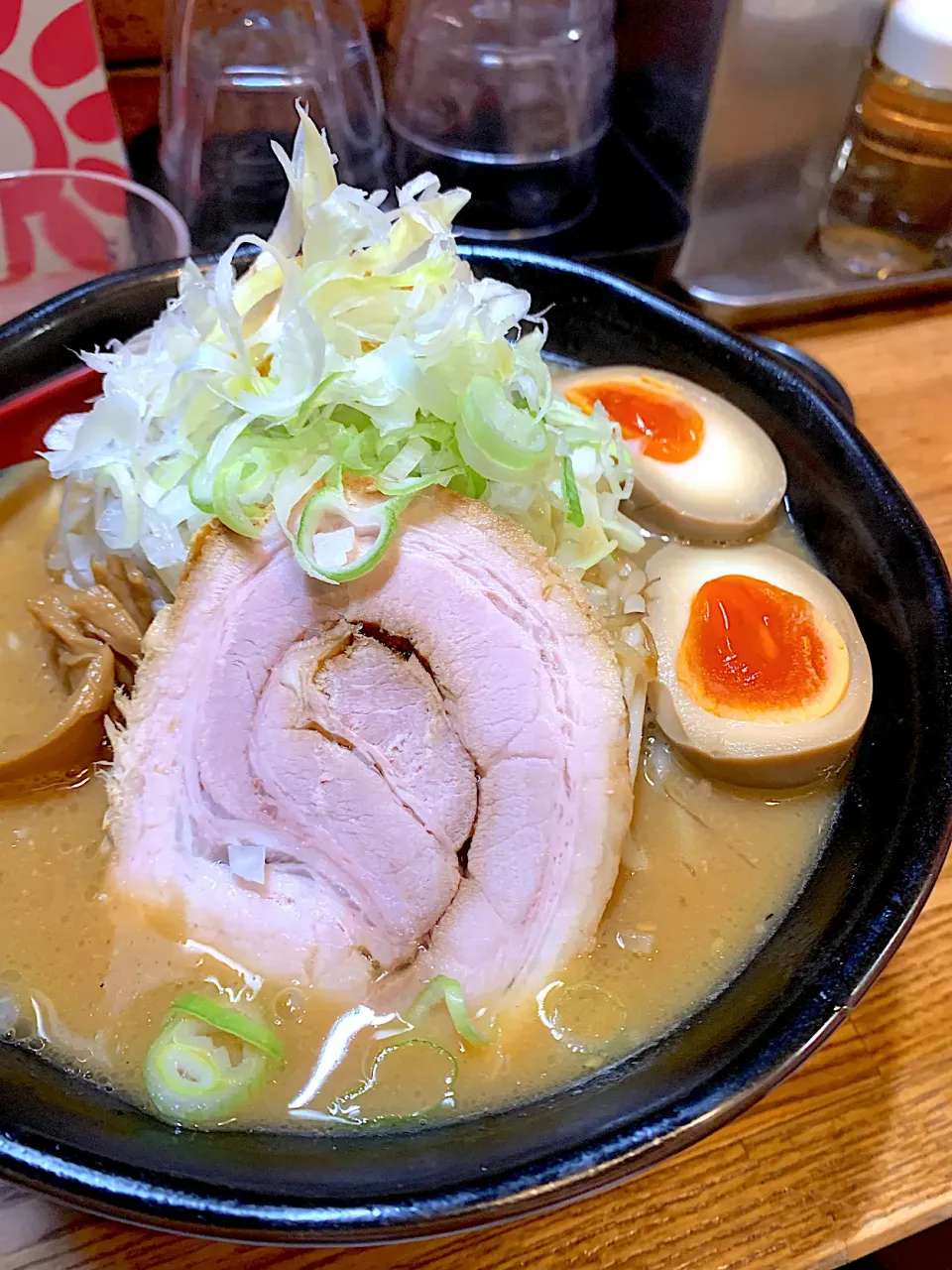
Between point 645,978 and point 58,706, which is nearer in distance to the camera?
point 645,978

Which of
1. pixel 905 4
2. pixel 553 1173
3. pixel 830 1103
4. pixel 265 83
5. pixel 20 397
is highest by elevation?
pixel 905 4

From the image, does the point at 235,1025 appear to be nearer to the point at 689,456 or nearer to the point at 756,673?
the point at 756,673

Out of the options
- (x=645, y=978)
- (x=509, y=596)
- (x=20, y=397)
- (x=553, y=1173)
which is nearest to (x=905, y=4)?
(x=509, y=596)

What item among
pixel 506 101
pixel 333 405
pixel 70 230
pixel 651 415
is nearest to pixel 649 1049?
pixel 333 405

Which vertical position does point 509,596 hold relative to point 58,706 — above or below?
above

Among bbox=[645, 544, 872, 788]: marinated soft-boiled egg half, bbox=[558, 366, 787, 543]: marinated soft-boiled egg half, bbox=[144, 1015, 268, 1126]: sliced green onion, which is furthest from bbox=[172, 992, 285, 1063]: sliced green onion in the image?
bbox=[558, 366, 787, 543]: marinated soft-boiled egg half

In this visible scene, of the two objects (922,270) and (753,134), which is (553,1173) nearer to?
(753,134)

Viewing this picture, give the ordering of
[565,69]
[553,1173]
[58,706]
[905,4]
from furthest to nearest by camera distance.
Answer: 1. [565,69]
2. [905,4]
3. [58,706]
4. [553,1173]
